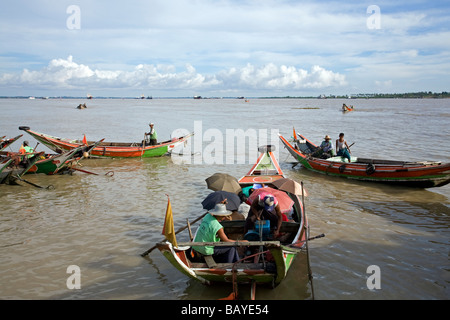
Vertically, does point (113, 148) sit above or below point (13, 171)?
above

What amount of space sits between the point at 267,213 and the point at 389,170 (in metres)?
8.17

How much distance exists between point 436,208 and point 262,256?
744 cm

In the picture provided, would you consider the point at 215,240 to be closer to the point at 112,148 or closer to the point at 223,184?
the point at 223,184

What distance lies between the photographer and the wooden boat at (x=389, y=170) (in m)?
11.8

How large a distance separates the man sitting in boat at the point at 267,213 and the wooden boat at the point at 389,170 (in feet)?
25.6

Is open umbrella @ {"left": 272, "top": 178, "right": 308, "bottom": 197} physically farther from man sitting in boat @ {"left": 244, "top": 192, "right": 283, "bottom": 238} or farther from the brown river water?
man sitting in boat @ {"left": 244, "top": 192, "right": 283, "bottom": 238}

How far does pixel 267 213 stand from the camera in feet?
23.1

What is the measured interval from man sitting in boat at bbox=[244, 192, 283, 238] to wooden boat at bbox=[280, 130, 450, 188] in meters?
7.81

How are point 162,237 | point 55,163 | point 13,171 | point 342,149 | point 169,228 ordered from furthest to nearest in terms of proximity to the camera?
point 342,149 < point 55,163 < point 13,171 < point 162,237 < point 169,228

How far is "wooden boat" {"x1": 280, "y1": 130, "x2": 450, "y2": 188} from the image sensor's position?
38.8ft

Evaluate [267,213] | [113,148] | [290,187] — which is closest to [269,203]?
[267,213]

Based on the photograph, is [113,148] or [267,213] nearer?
[267,213]

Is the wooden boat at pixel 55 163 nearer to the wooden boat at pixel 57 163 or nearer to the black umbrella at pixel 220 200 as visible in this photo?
the wooden boat at pixel 57 163
